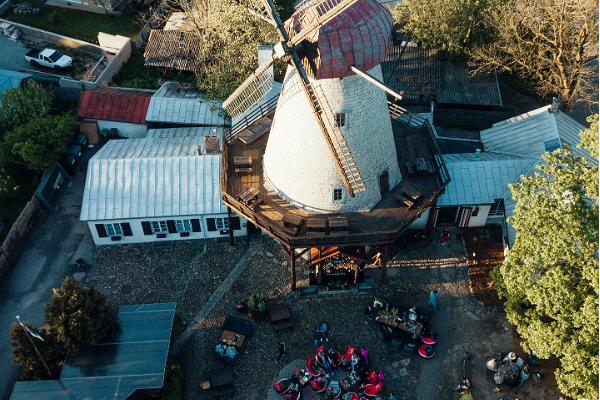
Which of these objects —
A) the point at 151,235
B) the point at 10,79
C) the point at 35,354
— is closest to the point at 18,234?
the point at 151,235

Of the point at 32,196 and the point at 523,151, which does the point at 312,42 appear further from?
the point at 32,196

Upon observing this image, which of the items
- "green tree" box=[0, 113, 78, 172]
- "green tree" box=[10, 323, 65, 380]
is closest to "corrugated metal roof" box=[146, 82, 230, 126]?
"green tree" box=[0, 113, 78, 172]

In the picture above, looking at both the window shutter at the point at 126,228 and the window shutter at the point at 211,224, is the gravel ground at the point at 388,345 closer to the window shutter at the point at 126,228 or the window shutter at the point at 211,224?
the window shutter at the point at 211,224

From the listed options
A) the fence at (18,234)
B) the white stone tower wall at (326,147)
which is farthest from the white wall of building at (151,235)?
the white stone tower wall at (326,147)

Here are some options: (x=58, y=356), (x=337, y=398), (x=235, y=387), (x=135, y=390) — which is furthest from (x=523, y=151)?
(x=58, y=356)

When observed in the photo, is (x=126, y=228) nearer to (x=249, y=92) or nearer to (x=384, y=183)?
(x=249, y=92)
